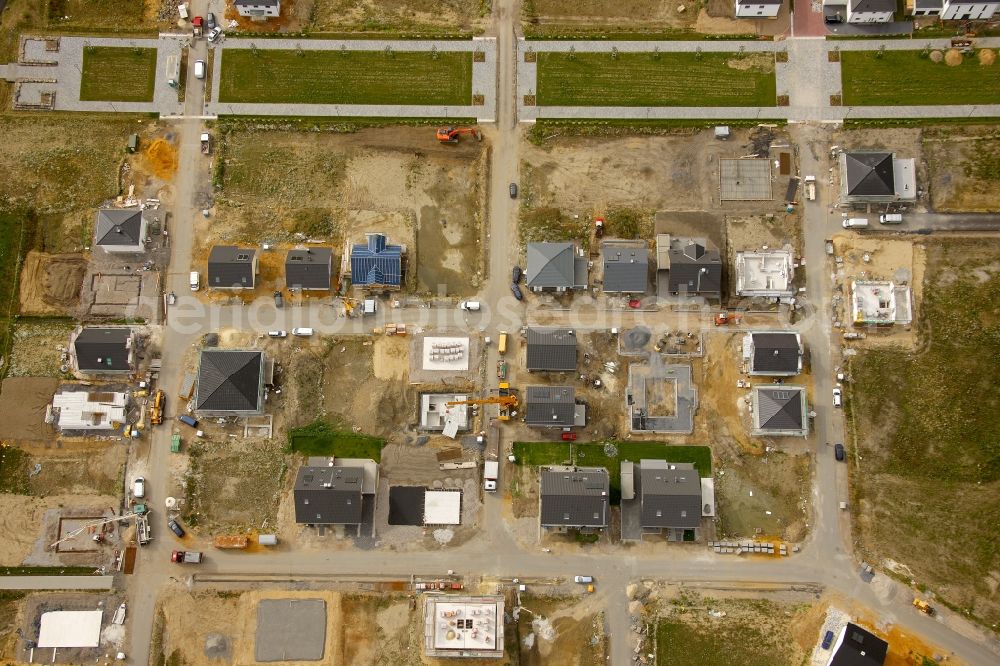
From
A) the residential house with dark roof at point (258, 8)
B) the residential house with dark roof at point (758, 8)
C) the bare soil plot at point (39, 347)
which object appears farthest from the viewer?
the residential house with dark roof at point (258, 8)

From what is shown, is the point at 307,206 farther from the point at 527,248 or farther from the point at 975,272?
the point at 975,272

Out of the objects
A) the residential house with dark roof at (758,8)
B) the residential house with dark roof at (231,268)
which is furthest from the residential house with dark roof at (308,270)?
the residential house with dark roof at (758,8)

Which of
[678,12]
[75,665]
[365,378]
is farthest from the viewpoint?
[678,12]

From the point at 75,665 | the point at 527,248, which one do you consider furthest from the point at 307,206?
the point at 75,665

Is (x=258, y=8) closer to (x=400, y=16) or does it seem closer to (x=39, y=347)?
(x=400, y=16)

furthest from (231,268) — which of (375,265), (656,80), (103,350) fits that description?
(656,80)

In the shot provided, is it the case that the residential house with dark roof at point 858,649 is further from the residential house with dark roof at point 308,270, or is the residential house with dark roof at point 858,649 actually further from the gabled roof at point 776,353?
the residential house with dark roof at point 308,270
